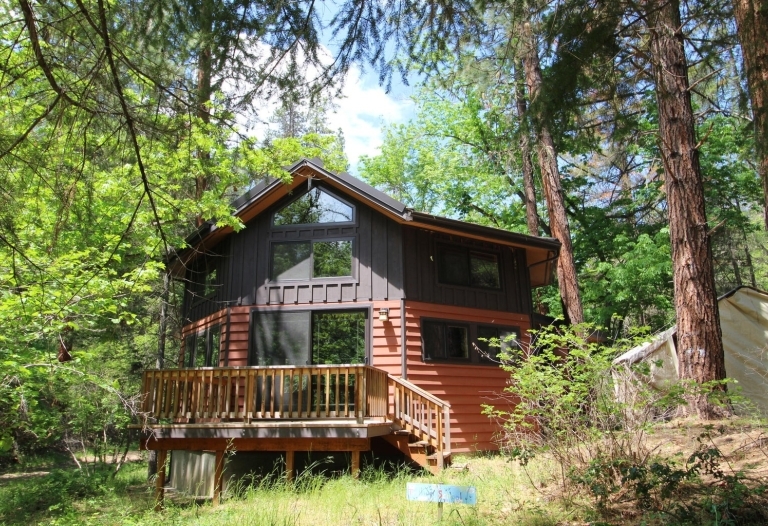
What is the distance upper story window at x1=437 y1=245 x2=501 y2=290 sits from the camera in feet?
36.5

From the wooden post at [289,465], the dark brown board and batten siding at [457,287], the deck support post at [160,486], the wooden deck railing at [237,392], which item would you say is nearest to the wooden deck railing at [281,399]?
the wooden deck railing at [237,392]

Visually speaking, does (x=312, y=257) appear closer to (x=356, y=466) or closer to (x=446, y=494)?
(x=356, y=466)

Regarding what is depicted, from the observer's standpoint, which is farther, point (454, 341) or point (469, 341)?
point (469, 341)

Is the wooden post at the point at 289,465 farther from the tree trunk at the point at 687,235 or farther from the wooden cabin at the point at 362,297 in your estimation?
the tree trunk at the point at 687,235

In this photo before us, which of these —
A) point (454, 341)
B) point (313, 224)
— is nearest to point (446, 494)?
point (454, 341)

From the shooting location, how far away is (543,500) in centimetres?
495

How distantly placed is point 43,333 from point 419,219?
618cm

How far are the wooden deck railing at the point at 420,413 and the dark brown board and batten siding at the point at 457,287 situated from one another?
77.1 inches

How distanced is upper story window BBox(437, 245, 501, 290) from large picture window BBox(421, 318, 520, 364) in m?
0.89

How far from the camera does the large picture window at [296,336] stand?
33.7 ft

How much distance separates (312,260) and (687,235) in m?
6.55

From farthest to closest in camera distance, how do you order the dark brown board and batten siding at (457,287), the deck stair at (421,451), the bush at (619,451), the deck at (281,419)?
1. the dark brown board and batten siding at (457,287)
2. the deck stair at (421,451)
3. the deck at (281,419)
4. the bush at (619,451)

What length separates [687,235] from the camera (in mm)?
7305

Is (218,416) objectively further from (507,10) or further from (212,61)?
(507,10)
